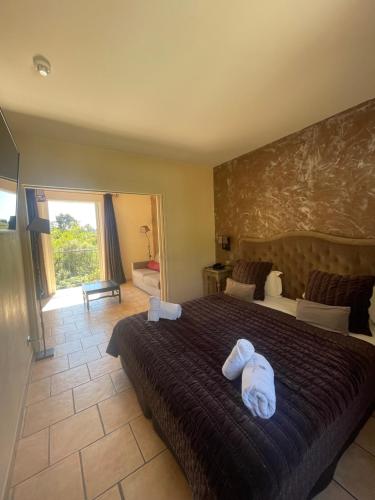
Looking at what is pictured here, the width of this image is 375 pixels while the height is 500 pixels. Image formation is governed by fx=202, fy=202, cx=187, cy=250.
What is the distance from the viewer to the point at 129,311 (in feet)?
12.5

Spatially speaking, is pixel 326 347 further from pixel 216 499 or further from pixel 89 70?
pixel 89 70

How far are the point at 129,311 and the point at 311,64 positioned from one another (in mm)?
3944

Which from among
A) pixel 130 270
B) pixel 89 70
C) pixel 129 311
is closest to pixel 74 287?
pixel 130 270

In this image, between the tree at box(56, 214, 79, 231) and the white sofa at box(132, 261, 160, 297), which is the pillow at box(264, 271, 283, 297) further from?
the tree at box(56, 214, 79, 231)

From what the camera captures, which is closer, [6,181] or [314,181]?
[6,181]

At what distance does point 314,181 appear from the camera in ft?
7.68

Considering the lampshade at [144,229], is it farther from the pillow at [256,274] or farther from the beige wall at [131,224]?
the pillow at [256,274]

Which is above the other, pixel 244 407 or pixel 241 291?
pixel 241 291

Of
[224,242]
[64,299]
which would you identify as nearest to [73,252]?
[64,299]

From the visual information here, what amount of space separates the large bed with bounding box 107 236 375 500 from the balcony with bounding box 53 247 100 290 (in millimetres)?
4318

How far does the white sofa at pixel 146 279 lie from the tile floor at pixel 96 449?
205cm

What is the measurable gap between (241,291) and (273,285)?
0.47 m

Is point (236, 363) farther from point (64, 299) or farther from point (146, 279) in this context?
point (64, 299)

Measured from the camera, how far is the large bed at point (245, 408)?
85 centimetres
